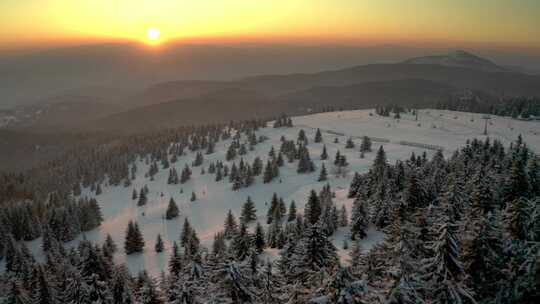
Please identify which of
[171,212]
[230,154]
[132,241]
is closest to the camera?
[132,241]

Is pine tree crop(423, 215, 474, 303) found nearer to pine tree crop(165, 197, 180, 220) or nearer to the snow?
the snow

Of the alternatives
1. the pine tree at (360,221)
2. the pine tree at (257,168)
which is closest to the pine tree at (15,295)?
the pine tree at (360,221)

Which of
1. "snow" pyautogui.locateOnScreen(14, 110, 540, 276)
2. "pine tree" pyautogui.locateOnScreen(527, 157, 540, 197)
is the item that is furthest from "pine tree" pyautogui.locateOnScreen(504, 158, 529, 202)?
"snow" pyautogui.locateOnScreen(14, 110, 540, 276)

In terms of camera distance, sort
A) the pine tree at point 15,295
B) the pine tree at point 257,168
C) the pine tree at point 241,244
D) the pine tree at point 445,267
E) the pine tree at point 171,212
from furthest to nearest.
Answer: the pine tree at point 257,168, the pine tree at point 171,212, the pine tree at point 241,244, the pine tree at point 15,295, the pine tree at point 445,267

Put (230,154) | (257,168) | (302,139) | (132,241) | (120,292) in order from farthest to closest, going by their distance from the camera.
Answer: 1. (302,139)
2. (230,154)
3. (257,168)
4. (132,241)
5. (120,292)

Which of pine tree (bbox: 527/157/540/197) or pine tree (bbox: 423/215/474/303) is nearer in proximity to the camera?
pine tree (bbox: 423/215/474/303)

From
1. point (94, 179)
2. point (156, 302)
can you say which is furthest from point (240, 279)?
point (94, 179)

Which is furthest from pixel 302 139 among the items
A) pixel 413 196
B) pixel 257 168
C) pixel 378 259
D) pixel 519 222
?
pixel 519 222

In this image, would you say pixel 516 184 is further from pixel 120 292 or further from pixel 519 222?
pixel 120 292

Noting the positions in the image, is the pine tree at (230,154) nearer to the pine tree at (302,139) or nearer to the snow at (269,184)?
the snow at (269,184)
